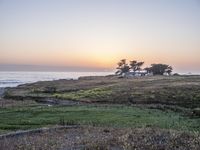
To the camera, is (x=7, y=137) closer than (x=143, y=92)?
Yes

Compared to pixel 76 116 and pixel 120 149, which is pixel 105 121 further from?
pixel 120 149

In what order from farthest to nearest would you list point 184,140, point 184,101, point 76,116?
point 184,101
point 76,116
point 184,140

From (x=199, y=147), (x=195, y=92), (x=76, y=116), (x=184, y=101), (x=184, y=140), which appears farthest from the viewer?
(x=195, y=92)

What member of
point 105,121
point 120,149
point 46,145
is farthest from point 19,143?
point 105,121

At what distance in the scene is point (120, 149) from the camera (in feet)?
67.7

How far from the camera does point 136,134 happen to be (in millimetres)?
24109

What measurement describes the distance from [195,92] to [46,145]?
7009 centimetres

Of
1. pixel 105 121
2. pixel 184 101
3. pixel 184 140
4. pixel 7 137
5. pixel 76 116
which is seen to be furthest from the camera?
pixel 184 101

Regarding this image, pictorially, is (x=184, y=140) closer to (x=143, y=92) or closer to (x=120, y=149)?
(x=120, y=149)

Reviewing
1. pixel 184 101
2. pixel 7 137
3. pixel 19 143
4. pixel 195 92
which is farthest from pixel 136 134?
pixel 195 92

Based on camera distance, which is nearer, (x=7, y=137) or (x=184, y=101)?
(x=7, y=137)

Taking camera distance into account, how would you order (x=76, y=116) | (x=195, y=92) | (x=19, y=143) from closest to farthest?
1. (x=19, y=143)
2. (x=76, y=116)
3. (x=195, y=92)

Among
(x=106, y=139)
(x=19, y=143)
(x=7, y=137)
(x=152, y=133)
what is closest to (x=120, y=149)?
(x=106, y=139)

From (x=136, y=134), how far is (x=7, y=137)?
8.58m
